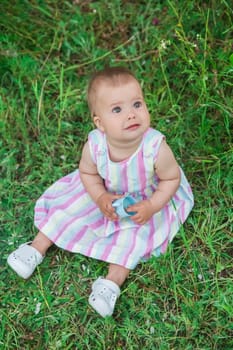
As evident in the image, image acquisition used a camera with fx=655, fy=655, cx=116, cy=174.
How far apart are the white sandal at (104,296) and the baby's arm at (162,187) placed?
25 cm

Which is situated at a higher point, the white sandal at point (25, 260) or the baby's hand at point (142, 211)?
the baby's hand at point (142, 211)

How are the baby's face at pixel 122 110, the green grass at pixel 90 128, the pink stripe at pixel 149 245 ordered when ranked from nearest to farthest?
the baby's face at pixel 122 110, the green grass at pixel 90 128, the pink stripe at pixel 149 245

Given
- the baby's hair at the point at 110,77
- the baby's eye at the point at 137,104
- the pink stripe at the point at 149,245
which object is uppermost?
the baby's hair at the point at 110,77

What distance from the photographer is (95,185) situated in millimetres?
2484

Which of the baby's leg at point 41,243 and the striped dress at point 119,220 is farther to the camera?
the baby's leg at point 41,243

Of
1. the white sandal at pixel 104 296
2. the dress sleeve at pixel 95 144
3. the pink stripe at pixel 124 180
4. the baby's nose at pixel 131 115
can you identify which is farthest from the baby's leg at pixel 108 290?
the baby's nose at pixel 131 115

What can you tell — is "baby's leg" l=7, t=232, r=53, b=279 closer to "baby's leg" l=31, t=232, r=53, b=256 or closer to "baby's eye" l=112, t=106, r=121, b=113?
"baby's leg" l=31, t=232, r=53, b=256

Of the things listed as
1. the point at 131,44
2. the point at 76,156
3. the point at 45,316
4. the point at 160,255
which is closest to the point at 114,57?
the point at 131,44

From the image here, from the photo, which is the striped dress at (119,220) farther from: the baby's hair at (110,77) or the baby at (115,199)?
the baby's hair at (110,77)

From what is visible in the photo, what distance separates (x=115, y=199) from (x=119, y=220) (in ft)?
0.38

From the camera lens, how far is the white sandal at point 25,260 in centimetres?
245

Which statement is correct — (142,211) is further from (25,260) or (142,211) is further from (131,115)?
(25,260)

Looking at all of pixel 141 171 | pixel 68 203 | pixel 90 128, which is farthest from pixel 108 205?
pixel 90 128

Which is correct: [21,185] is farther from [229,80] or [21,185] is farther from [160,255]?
[229,80]
